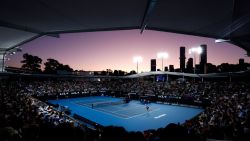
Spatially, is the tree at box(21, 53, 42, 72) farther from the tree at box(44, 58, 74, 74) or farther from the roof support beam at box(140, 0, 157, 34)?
the roof support beam at box(140, 0, 157, 34)

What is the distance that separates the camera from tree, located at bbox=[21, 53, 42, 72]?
92.2m

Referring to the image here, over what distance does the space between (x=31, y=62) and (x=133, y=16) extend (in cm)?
9688

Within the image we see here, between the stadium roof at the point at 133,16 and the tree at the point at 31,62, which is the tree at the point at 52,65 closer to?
the tree at the point at 31,62

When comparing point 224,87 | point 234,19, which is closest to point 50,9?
point 234,19

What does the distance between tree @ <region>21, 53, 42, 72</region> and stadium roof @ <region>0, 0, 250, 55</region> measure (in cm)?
9077

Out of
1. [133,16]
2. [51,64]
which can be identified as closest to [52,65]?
[51,64]

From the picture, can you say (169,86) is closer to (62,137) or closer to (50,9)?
(50,9)

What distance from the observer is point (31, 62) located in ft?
309

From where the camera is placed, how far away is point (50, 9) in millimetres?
9000

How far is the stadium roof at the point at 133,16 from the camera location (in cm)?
837

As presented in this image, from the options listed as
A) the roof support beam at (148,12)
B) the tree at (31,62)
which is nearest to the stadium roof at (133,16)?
the roof support beam at (148,12)

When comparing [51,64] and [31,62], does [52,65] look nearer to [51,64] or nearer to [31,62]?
[51,64]

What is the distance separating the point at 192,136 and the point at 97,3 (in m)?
7.50

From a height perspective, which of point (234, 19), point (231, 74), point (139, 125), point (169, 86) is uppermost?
point (234, 19)
